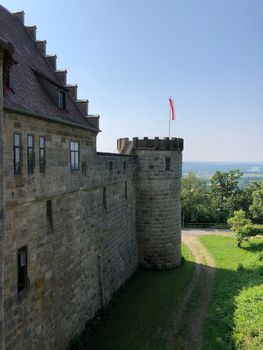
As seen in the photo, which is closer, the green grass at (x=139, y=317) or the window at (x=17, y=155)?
the window at (x=17, y=155)

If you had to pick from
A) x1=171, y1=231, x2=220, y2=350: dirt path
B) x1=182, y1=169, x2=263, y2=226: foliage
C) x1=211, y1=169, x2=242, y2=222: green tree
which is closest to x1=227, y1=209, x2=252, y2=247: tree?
x1=171, y1=231, x2=220, y2=350: dirt path

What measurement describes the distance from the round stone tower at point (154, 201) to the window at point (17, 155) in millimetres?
15067

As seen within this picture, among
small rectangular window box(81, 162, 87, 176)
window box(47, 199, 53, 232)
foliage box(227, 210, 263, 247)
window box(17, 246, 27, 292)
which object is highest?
small rectangular window box(81, 162, 87, 176)

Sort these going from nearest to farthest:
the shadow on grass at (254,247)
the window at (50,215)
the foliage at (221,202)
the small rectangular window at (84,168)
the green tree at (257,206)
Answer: the window at (50,215) → the small rectangular window at (84,168) → the shadow on grass at (254,247) → the green tree at (257,206) → the foliage at (221,202)

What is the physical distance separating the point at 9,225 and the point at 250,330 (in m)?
10.7

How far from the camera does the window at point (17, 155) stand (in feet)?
34.0

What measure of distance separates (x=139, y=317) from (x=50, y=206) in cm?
755

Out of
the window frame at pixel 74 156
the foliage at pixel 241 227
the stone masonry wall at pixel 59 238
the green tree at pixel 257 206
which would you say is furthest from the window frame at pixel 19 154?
the green tree at pixel 257 206

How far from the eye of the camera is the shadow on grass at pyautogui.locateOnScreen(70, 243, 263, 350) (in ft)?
48.2

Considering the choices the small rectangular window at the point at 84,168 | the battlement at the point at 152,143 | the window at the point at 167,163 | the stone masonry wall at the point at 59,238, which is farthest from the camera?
the window at the point at 167,163

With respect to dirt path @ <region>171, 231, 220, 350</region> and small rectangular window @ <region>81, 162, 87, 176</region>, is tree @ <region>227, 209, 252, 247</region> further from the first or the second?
small rectangular window @ <region>81, 162, 87, 176</region>

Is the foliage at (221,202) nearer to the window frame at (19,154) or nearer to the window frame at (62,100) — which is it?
the window frame at (62,100)

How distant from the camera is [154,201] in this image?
83.3 feet

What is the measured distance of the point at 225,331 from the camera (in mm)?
15539
